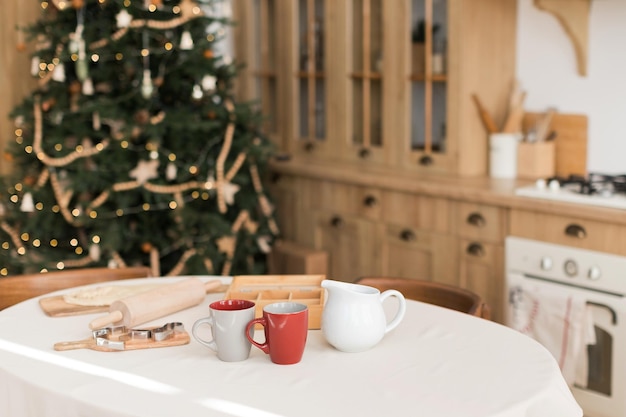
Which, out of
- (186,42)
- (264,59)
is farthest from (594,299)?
(264,59)

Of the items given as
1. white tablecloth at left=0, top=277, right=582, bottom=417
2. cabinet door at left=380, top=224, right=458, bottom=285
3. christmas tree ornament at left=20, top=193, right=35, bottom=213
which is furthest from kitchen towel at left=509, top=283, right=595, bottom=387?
christmas tree ornament at left=20, top=193, right=35, bottom=213

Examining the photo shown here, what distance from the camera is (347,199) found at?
3867mm

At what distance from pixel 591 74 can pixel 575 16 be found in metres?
0.24

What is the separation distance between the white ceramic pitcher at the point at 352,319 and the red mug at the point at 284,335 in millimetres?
61

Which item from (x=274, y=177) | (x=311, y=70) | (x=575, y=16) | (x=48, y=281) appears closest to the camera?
(x=48, y=281)

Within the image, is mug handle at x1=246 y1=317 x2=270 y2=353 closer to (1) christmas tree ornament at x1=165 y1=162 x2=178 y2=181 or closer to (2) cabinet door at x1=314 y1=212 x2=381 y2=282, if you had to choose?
(1) christmas tree ornament at x1=165 y1=162 x2=178 y2=181

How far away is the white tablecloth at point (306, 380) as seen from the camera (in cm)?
147

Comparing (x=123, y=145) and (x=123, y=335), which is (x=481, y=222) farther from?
Result: (x=123, y=335)

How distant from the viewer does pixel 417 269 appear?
355cm

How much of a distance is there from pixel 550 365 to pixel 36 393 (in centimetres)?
98

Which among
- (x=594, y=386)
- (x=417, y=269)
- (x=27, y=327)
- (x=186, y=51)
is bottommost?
(x=594, y=386)

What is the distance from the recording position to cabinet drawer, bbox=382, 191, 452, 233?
340 cm

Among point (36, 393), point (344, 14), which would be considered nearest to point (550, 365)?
point (36, 393)

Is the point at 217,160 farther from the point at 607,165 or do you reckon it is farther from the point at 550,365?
the point at 550,365
